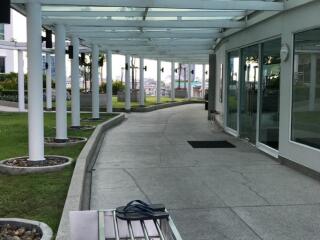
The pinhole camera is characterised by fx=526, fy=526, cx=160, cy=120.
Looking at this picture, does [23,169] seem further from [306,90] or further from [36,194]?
[306,90]

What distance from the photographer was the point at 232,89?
14.9m

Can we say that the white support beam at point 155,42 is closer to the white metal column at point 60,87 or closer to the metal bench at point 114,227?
the white metal column at point 60,87

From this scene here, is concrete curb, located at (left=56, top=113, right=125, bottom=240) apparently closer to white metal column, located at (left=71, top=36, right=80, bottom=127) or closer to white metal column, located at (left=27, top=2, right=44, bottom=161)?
white metal column, located at (left=27, top=2, right=44, bottom=161)

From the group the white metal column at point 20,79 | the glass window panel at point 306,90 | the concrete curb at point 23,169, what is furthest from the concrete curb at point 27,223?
the white metal column at point 20,79

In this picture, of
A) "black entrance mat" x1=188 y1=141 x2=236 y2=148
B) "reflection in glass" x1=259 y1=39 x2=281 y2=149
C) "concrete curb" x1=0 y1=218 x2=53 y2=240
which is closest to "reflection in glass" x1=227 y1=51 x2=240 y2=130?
"black entrance mat" x1=188 y1=141 x2=236 y2=148

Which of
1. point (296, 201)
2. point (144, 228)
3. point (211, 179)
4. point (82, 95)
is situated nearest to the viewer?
point (144, 228)

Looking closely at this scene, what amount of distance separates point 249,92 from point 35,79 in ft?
19.1

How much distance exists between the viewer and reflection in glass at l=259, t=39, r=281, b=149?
10273 mm

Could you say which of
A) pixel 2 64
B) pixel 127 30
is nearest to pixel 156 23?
pixel 127 30

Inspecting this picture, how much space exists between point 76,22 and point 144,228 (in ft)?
27.6

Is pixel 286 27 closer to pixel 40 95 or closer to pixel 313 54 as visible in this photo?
pixel 313 54

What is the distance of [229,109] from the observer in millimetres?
15211

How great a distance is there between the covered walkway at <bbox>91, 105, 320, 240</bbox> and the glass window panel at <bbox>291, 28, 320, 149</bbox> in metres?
0.69

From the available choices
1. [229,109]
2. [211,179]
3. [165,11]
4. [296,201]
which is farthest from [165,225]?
[229,109]
